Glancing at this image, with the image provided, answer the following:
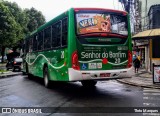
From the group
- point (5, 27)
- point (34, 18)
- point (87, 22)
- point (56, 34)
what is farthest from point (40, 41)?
point (34, 18)

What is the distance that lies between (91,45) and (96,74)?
44.6 inches

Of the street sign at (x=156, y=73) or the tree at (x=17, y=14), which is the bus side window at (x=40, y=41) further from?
the tree at (x=17, y=14)

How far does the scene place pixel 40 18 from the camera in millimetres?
70188

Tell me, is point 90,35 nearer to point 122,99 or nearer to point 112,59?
point 112,59

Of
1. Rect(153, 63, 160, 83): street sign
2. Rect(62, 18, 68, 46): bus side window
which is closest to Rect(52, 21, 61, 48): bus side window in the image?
Rect(62, 18, 68, 46): bus side window

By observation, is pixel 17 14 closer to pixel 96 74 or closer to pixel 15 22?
pixel 15 22

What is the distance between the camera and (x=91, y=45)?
35.0 ft

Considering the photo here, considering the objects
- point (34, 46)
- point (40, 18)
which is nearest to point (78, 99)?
point (34, 46)

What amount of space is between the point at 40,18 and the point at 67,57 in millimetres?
61106

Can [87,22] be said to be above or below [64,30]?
above

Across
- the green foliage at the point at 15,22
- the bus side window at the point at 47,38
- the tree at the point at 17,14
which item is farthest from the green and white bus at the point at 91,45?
the tree at the point at 17,14

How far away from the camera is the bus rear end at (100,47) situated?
34.4 ft

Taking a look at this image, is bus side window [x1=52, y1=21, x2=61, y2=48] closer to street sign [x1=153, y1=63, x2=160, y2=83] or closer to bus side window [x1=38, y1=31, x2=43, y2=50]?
bus side window [x1=38, y1=31, x2=43, y2=50]

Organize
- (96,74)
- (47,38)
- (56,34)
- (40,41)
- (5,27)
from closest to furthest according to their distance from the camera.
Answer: (96,74), (56,34), (47,38), (40,41), (5,27)
